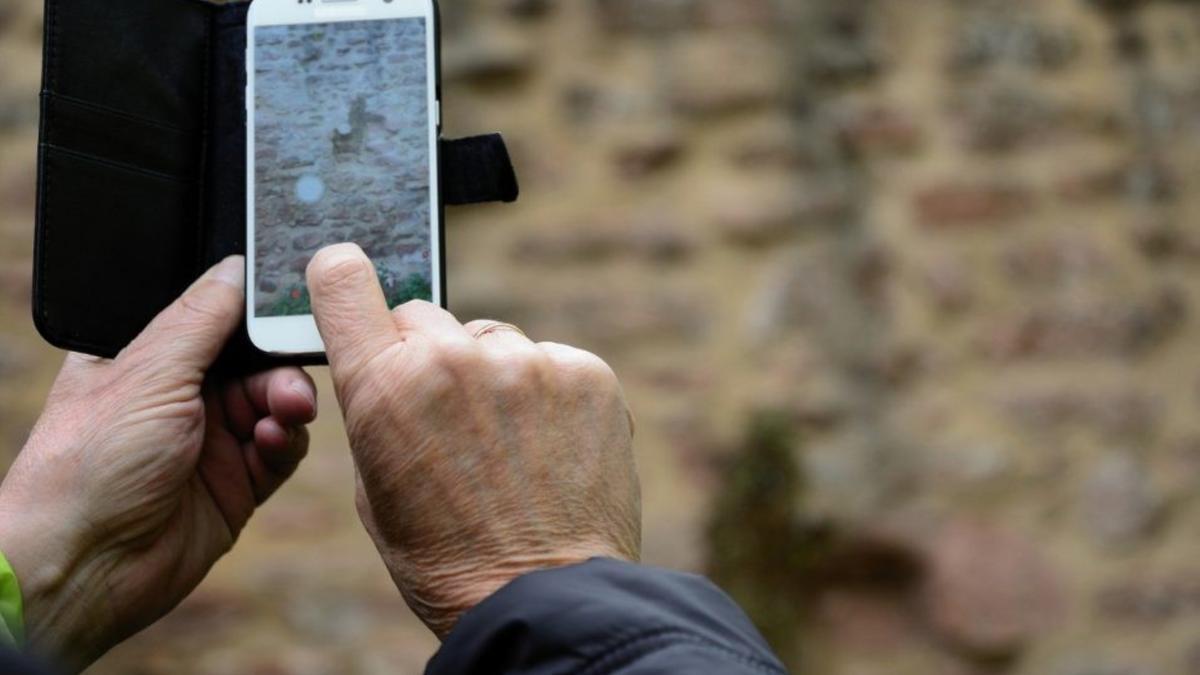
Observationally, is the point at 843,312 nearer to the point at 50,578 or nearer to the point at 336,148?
the point at 336,148

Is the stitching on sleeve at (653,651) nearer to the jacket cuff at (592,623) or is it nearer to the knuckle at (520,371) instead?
the jacket cuff at (592,623)

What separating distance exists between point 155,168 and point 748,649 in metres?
0.77

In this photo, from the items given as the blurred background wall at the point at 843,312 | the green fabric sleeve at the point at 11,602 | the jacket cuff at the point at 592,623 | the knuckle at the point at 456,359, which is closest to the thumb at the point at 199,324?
the green fabric sleeve at the point at 11,602

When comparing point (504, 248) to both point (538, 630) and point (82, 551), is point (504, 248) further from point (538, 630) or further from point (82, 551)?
point (538, 630)

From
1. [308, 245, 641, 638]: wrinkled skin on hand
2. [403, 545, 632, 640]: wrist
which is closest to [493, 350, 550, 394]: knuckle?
[308, 245, 641, 638]: wrinkled skin on hand

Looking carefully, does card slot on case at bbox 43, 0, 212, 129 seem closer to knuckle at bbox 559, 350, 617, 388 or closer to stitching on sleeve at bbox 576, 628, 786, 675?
knuckle at bbox 559, 350, 617, 388

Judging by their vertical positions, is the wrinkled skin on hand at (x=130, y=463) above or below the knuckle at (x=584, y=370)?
below

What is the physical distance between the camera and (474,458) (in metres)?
1.13

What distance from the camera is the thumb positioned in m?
1.41

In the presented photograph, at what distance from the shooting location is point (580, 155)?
2721mm

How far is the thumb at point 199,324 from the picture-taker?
→ 1.41m

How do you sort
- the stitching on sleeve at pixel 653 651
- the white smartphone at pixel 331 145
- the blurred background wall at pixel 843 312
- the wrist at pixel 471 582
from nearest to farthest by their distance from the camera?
1. the stitching on sleeve at pixel 653 651
2. the wrist at pixel 471 582
3. the white smartphone at pixel 331 145
4. the blurred background wall at pixel 843 312

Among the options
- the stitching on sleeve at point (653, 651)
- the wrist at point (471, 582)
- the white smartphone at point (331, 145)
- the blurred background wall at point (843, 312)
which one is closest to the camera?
the stitching on sleeve at point (653, 651)

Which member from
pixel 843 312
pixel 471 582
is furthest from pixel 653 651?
pixel 843 312
